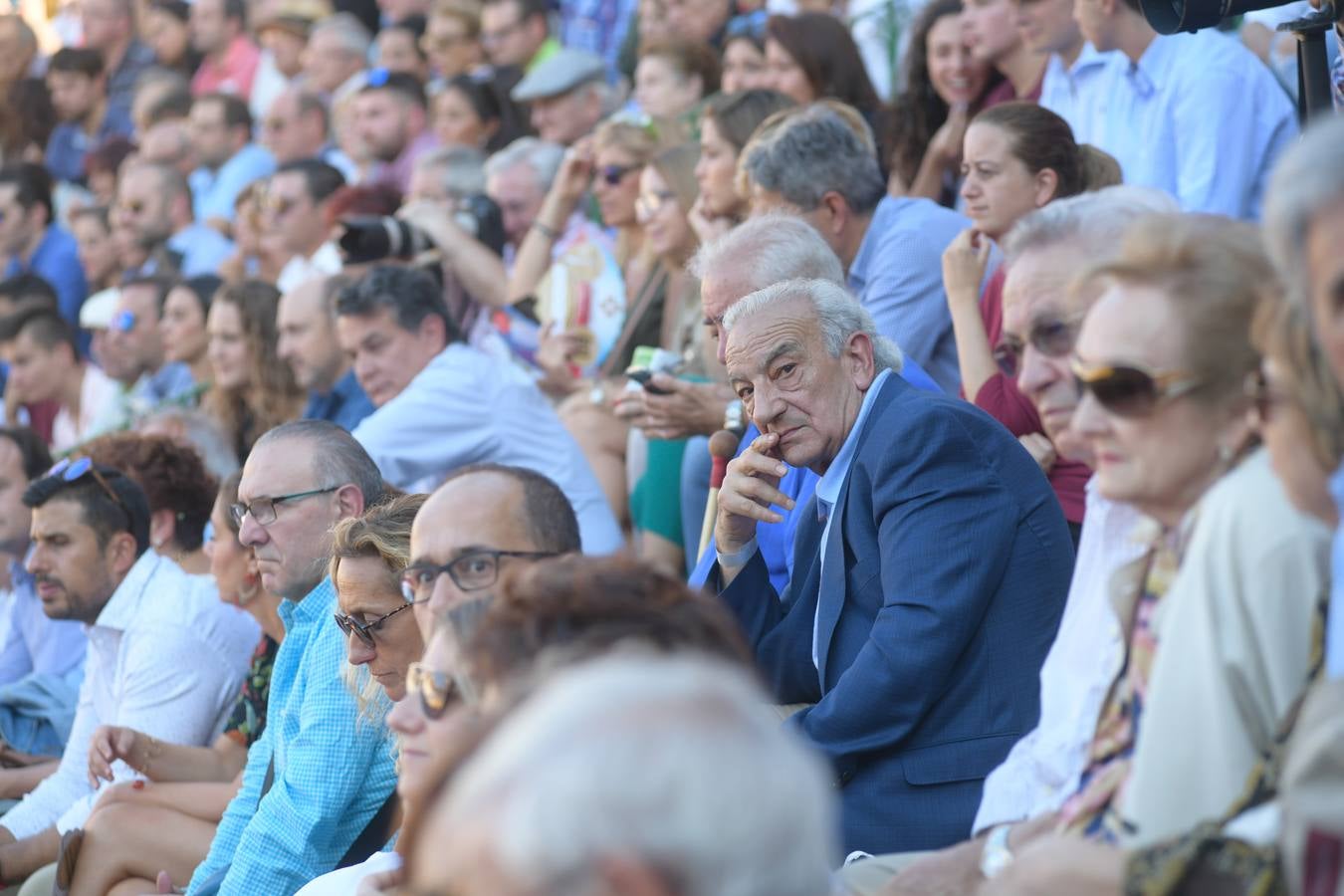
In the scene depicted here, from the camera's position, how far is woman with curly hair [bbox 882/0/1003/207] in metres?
6.11

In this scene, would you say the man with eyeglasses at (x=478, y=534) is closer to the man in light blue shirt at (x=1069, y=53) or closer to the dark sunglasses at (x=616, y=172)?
the man in light blue shirt at (x=1069, y=53)

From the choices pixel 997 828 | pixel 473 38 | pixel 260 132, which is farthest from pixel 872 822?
pixel 260 132

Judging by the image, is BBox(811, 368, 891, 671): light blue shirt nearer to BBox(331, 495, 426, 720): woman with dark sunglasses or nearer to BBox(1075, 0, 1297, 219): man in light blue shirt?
BBox(331, 495, 426, 720): woman with dark sunglasses

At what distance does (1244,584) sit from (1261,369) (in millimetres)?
286

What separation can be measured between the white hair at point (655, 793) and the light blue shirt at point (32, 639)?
16.1 feet

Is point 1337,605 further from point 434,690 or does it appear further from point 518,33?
point 518,33

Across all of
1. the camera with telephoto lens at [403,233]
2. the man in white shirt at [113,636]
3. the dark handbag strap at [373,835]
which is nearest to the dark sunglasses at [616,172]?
the camera with telephoto lens at [403,233]

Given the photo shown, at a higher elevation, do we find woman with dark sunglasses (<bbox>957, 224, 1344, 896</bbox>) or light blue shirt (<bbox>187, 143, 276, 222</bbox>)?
woman with dark sunglasses (<bbox>957, 224, 1344, 896</bbox>)

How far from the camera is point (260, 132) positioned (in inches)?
442

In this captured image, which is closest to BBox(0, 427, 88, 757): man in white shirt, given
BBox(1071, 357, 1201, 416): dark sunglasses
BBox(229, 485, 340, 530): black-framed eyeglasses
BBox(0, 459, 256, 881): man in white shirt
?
BBox(0, 459, 256, 881): man in white shirt

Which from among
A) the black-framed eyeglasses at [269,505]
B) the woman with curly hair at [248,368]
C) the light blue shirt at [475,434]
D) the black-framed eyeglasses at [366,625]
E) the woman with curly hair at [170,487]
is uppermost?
the black-framed eyeglasses at [366,625]

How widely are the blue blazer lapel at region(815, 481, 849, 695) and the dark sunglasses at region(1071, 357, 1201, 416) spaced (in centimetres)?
128

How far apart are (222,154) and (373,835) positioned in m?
7.74

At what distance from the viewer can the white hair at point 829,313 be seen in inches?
145
